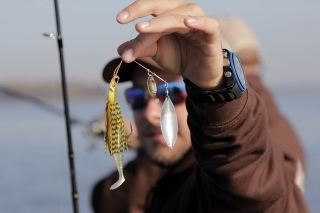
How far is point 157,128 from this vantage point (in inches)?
102

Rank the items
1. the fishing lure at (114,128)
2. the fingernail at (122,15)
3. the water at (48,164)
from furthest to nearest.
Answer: the water at (48,164) < the fishing lure at (114,128) < the fingernail at (122,15)

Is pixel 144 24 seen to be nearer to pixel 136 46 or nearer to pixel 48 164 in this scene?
pixel 136 46

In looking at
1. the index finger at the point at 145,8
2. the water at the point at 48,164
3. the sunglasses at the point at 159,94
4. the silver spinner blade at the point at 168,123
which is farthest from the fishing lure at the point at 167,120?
the water at the point at 48,164

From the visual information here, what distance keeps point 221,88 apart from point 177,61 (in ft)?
0.37

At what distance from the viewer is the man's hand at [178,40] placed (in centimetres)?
141

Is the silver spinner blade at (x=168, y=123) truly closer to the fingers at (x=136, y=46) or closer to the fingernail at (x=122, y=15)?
the fingers at (x=136, y=46)

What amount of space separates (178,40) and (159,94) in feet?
3.04

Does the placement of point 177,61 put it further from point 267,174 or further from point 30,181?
point 30,181

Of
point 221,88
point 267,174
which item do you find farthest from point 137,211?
point 221,88

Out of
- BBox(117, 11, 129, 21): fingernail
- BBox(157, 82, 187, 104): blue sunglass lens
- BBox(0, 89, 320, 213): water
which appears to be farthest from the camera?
BBox(0, 89, 320, 213): water

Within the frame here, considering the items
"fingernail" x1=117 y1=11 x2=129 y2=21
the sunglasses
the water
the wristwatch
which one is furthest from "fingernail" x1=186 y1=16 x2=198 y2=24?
the water

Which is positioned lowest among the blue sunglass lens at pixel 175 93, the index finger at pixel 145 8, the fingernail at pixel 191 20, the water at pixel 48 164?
the water at pixel 48 164

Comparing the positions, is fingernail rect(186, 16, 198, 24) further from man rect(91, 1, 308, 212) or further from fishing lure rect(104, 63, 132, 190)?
fishing lure rect(104, 63, 132, 190)

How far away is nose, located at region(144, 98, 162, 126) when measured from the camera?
2561 millimetres
